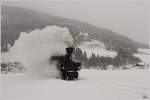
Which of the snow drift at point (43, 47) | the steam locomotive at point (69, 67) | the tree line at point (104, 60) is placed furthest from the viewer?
the tree line at point (104, 60)

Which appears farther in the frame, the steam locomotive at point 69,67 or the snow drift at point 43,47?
the snow drift at point 43,47

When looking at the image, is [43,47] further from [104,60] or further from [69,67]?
[104,60]

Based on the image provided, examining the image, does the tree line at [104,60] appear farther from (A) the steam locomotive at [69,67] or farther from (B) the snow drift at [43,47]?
(A) the steam locomotive at [69,67]

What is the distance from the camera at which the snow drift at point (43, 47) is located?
14.3 metres

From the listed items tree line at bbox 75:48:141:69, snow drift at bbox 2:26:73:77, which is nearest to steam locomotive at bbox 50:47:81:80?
snow drift at bbox 2:26:73:77

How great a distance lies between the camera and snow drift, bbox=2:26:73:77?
14312mm

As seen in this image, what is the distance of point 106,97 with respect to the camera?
797 cm

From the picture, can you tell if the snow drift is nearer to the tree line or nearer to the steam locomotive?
the steam locomotive

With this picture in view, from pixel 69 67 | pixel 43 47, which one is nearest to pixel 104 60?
pixel 43 47

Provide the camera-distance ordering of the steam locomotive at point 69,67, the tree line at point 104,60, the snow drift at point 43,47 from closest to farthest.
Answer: the steam locomotive at point 69,67 → the snow drift at point 43,47 → the tree line at point 104,60

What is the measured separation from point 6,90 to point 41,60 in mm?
4452

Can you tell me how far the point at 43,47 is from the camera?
14641mm

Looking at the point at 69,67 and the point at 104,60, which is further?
the point at 104,60

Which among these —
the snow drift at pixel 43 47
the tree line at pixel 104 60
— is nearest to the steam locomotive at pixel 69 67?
the snow drift at pixel 43 47
